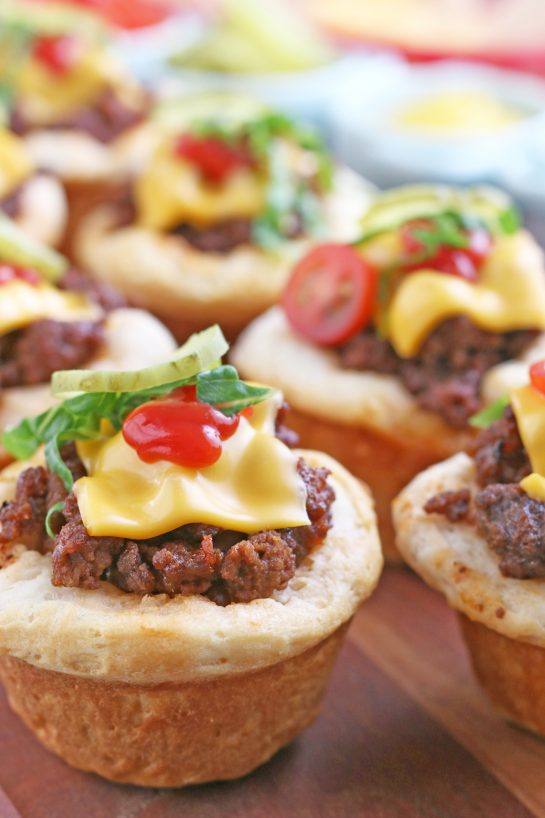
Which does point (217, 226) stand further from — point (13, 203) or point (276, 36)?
point (276, 36)

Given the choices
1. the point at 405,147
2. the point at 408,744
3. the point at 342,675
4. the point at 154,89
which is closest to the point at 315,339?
the point at 342,675

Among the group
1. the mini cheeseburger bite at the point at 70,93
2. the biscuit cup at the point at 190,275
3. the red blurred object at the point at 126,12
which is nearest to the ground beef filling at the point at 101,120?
the mini cheeseburger bite at the point at 70,93

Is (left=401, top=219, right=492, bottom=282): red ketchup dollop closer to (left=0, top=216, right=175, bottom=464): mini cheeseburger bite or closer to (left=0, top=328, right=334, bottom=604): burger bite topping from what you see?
(left=0, top=216, right=175, bottom=464): mini cheeseburger bite

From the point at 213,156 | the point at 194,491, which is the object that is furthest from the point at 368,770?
the point at 213,156

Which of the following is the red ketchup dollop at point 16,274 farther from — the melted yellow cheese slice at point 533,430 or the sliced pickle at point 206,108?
the melted yellow cheese slice at point 533,430

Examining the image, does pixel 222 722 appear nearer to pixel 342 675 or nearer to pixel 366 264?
pixel 342 675

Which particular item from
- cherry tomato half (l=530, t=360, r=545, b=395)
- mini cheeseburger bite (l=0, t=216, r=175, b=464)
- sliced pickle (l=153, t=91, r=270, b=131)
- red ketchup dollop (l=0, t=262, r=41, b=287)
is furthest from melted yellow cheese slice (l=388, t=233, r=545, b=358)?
sliced pickle (l=153, t=91, r=270, b=131)
